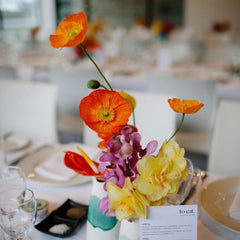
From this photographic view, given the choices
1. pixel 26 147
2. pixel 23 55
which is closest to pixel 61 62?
pixel 23 55

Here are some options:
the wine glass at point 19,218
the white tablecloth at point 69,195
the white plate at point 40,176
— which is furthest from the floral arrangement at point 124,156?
the white plate at point 40,176

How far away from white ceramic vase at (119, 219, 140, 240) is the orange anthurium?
123 millimetres

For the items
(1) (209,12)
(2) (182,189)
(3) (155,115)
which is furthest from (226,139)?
(1) (209,12)

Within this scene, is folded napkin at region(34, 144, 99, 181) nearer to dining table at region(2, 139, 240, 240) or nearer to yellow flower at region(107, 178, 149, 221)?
dining table at region(2, 139, 240, 240)

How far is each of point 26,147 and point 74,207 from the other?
60cm

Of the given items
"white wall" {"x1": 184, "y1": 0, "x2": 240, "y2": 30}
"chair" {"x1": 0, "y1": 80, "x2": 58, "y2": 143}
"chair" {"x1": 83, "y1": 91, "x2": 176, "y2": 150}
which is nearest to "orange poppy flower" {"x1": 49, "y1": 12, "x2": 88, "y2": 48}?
"chair" {"x1": 83, "y1": 91, "x2": 176, "y2": 150}

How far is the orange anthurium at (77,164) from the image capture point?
2.53 ft

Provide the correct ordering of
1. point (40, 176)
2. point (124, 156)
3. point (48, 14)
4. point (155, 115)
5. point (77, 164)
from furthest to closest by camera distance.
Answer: point (48, 14), point (155, 115), point (40, 176), point (77, 164), point (124, 156)

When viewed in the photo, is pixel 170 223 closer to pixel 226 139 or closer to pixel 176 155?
pixel 176 155

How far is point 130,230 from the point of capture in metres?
0.74

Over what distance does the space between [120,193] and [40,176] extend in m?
0.64

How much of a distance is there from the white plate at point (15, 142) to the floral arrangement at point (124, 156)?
0.87 meters

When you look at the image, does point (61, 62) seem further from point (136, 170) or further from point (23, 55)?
point (136, 170)

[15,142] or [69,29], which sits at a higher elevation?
[69,29]
